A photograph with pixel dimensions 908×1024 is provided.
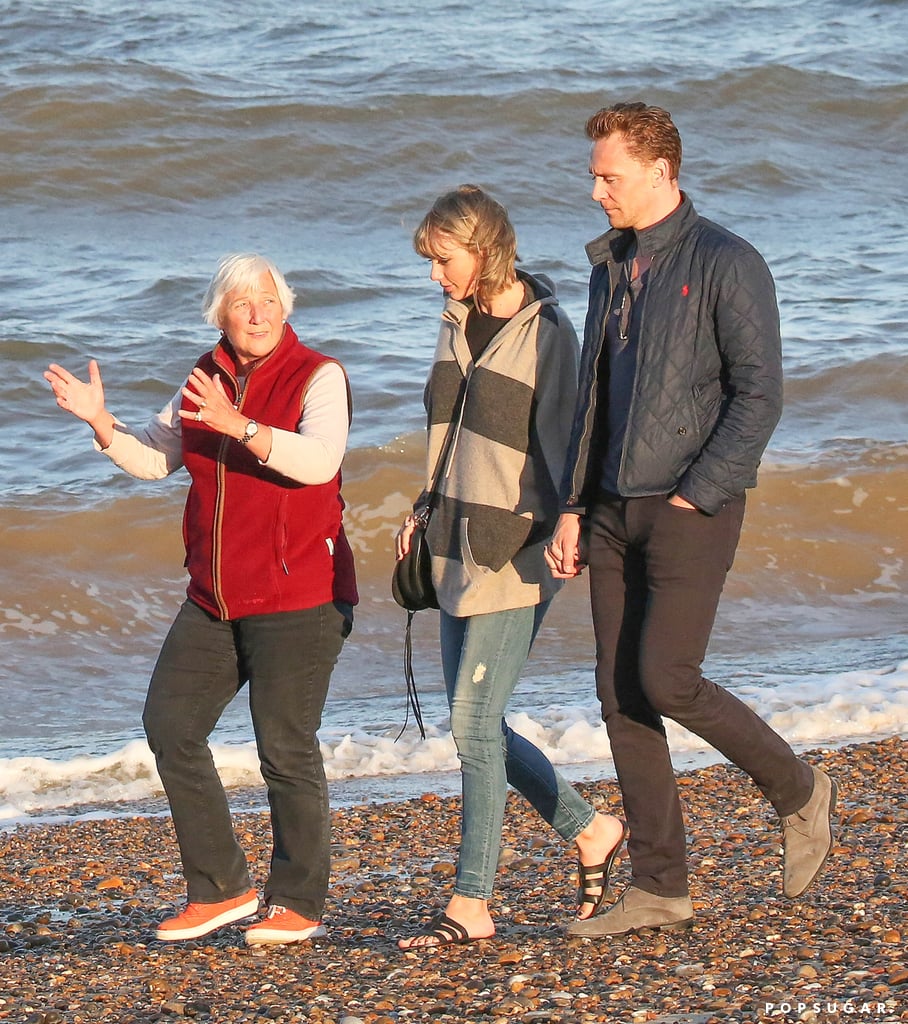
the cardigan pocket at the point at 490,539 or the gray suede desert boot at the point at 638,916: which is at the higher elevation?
the cardigan pocket at the point at 490,539

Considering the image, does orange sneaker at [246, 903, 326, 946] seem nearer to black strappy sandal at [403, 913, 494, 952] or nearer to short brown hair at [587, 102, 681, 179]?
black strappy sandal at [403, 913, 494, 952]

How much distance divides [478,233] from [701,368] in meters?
0.64

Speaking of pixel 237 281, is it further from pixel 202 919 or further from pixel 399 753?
pixel 399 753

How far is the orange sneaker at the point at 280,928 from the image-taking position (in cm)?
375

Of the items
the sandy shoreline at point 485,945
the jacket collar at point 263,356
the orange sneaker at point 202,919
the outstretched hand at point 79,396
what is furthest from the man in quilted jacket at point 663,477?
the outstretched hand at point 79,396

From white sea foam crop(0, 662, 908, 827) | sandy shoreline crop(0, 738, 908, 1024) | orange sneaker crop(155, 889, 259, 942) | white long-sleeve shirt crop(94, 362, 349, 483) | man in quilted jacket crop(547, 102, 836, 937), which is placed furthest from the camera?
white sea foam crop(0, 662, 908, 827)

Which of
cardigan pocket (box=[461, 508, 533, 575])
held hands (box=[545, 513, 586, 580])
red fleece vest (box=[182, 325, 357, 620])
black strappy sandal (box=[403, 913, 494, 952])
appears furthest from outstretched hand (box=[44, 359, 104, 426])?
black strappy sandal (box=[403, 913, 494, 952])

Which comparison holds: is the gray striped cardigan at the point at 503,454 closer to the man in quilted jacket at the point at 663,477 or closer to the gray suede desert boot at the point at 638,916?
the man in quilted jacket at the point at 663,477

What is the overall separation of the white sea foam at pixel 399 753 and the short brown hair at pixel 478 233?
8.93 feet

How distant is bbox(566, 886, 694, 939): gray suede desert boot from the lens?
12.0 feet

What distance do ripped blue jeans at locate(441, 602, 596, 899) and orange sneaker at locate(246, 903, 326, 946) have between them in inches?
15.8

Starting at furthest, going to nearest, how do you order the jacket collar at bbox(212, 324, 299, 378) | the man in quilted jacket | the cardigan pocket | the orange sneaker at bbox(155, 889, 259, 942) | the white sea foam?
the white sea foam, the orange sneaker at bbox(155, 889, 259, 942), the jacket collar at bbox(212, 324, 299, 378), the cardigan pocket, the man in quilted jacket

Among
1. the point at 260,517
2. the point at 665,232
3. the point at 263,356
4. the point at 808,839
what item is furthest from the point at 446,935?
the point at 665,232

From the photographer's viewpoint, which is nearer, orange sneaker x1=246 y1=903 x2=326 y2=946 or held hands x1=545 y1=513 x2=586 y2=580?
held hands x1=545 y1=513 x2=586 y2=580
